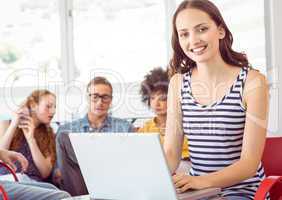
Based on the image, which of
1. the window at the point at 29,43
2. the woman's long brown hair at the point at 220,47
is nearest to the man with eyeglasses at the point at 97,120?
the window at the point at 29,43

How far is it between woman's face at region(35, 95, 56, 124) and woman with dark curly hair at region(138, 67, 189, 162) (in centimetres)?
67

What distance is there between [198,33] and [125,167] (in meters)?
0.64

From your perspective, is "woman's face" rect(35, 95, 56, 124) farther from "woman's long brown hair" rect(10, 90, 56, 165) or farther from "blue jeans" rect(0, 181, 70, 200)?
"blue jeans" rect(0, 181, 70, 200)

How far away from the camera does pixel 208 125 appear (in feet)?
5.51

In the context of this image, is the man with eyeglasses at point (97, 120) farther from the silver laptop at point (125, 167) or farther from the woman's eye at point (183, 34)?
the silver laptop at point (125, 167)

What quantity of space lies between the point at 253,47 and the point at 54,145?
1599 mm

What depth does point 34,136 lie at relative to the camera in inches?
131

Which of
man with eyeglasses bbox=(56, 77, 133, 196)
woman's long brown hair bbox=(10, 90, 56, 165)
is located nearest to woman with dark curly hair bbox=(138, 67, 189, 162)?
man with eyeglasses bbox=(56, 77, 133, 196)

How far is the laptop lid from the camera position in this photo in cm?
118

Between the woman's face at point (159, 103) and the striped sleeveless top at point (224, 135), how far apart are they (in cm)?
143

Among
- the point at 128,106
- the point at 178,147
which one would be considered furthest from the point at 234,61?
the point at 128,106

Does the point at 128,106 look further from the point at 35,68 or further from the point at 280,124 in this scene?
the point at 280,124

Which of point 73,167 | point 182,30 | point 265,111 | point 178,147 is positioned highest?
point 182,30

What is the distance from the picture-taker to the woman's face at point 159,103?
10.3ft
